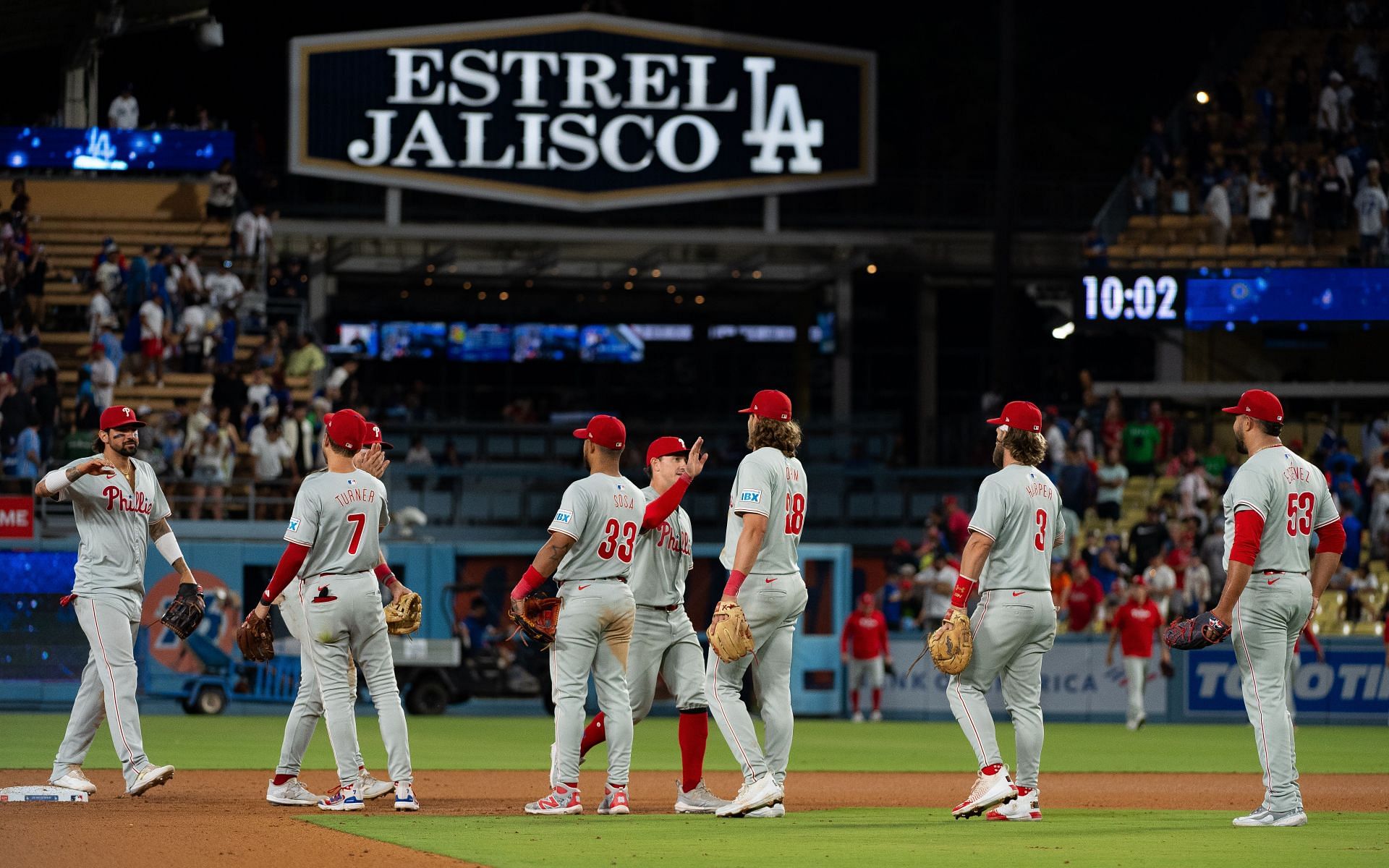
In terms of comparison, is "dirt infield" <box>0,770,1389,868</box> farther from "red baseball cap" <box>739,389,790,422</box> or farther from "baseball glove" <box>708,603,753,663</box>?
"red baseball cap" <box>739,389,790,422</box>

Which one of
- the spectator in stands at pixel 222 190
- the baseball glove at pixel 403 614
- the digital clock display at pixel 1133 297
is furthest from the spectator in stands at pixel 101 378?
the baseball glove at pixel 403 614

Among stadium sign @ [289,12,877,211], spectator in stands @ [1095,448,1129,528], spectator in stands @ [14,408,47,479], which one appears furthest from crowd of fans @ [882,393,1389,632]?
spectator in stands @ [14,408,47,479]

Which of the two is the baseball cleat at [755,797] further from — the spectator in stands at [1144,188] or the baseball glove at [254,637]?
the spectator in stands at [1144,188]

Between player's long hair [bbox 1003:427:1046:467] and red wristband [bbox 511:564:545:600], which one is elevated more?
player's long hair [bbox 1003:427:1046:467]

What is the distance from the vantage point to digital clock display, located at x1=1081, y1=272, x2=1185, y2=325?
2952cm

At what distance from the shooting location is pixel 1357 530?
27.1 meters

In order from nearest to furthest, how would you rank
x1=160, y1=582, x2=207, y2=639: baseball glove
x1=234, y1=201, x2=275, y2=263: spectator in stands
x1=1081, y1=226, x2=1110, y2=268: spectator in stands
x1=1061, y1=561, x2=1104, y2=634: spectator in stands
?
1. x1=160, y1=582, x2=207, y2=639: baseball glove
2. x1=1061, y1=561, x2=1104, y2=634: spectator in stands
3. x1=234, y1=201, x2=275, y2=263: spectator in stands
4. x1=1081, y1=226, x2=1110, y2=268: spectator in stands

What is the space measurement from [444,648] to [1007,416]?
45.3 ft

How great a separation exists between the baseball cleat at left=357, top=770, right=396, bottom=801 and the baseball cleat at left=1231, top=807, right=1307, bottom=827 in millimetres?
4666

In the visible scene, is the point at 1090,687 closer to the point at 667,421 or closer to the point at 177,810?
the point at 667,421

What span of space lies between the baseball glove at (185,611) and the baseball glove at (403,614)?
44.2 inches

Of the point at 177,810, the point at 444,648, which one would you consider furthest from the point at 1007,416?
the point at 444,648

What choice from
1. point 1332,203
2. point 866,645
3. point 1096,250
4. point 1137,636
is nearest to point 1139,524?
point 1137,636

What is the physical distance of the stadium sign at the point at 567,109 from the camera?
33281 millimetres
